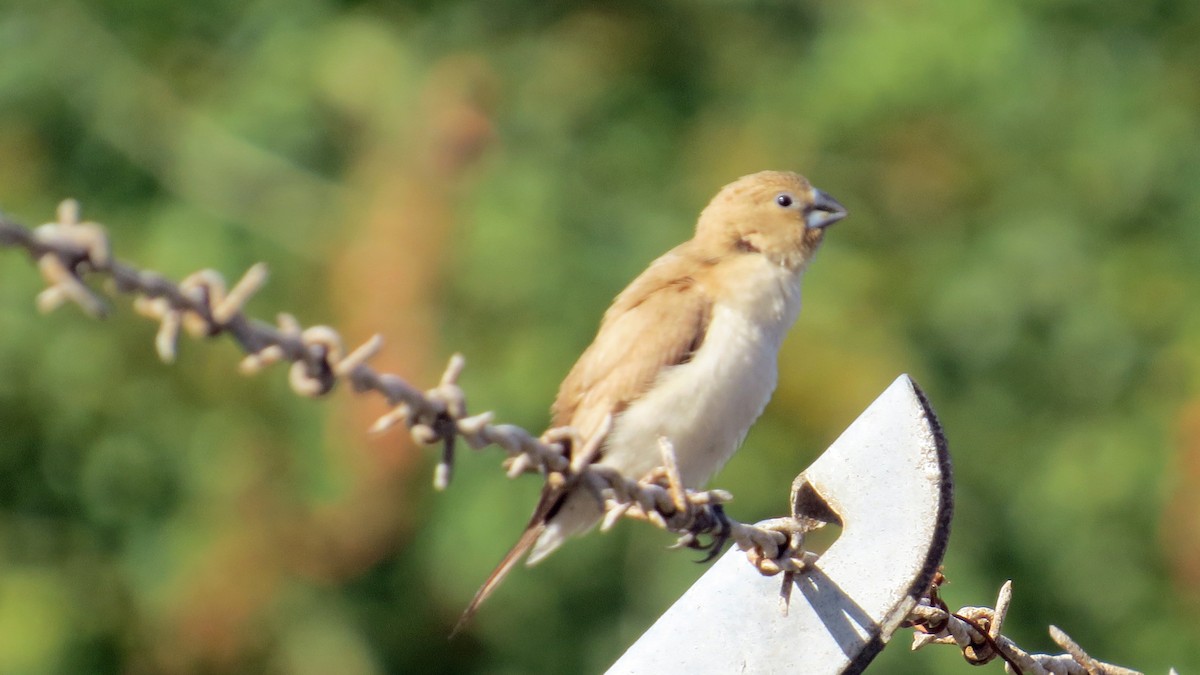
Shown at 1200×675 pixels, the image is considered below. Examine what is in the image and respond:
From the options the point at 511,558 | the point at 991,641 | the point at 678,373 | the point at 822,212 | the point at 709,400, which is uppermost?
the point at 822,212

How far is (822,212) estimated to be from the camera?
541cm

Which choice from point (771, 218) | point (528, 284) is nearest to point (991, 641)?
point (771, 218)

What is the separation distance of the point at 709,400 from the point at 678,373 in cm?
13

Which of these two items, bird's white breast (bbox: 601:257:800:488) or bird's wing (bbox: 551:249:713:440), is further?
bird's wing (bbox: 551:249:713:440)

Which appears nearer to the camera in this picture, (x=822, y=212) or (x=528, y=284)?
(x=822, y=212)

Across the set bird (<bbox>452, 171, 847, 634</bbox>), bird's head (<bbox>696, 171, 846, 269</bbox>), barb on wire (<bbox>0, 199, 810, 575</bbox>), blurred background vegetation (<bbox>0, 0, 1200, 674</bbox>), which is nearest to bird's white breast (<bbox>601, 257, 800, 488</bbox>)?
bird (<bbox>452, 171, 847, 634</bbox>)

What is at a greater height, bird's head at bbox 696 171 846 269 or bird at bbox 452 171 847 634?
bird's head at bbox 696 171 846 269

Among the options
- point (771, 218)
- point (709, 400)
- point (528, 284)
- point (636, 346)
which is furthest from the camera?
point (528, 284)

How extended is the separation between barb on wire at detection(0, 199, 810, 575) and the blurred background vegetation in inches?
181

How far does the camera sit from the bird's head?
5.18 meters

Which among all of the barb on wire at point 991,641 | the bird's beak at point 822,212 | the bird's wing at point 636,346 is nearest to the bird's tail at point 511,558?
the bird's wing at point 636,346

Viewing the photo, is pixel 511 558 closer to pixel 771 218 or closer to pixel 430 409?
pixel 771 218

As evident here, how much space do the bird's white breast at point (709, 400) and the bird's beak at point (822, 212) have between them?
0.75m

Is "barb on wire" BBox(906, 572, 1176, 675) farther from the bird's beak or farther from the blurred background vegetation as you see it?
the blurred background vegetation
